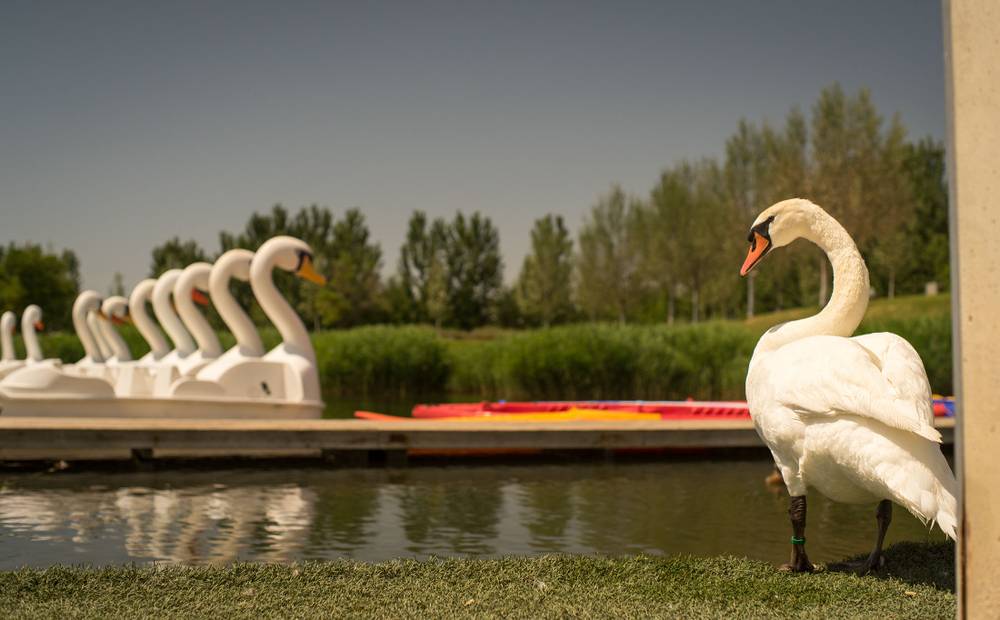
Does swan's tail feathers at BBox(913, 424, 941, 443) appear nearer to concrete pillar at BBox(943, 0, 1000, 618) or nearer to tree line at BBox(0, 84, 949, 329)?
concrete pillar at BBox(943, 0, 1000, 618)

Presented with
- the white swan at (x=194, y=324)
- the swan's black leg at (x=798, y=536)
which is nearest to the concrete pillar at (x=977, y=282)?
the swan's black leg at (x=798, y=536)

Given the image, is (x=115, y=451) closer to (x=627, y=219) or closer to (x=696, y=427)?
(x=696, y=427)

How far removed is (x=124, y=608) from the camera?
16.0 ft

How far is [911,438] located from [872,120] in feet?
129

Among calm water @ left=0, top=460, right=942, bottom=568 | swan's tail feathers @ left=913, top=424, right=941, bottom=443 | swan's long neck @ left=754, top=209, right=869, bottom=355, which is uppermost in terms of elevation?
swan's long neck @ left=754, top=209, right=869, bottom=355

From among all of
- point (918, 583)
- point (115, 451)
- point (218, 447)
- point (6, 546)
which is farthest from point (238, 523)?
point (918, 583)

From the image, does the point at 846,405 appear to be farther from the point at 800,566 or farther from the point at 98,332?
the point at 98,332

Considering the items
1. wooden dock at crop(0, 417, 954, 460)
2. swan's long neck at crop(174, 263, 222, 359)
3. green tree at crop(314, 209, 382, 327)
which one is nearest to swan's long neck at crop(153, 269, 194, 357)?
swan's long neck at crop(174, 263, 222, 359)

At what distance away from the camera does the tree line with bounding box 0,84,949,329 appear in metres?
40.4

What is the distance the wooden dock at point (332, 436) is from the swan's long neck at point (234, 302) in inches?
79.3

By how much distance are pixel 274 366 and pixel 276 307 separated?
933 millimetres

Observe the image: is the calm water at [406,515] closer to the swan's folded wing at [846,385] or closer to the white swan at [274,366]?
the white swan at [274,366]

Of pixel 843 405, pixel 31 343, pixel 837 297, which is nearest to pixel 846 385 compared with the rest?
pixel 843 405

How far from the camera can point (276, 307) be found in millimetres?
14516
